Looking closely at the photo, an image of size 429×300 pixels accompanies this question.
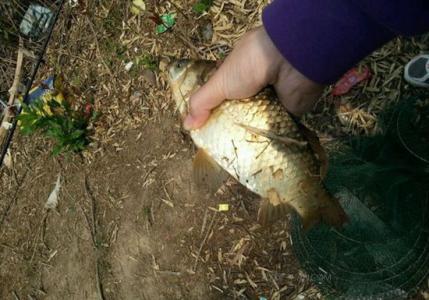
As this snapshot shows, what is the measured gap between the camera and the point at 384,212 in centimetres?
206

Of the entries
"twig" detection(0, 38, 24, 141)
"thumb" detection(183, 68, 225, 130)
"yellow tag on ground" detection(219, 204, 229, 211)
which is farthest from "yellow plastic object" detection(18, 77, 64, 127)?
"thumb" detection(183, 68, 225, 130)

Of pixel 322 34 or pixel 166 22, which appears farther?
pixel 166 22

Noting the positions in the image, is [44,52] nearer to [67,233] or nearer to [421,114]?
[67,233]

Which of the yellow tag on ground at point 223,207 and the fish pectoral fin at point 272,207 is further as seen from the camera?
the yellow tag on ground at point 223,207

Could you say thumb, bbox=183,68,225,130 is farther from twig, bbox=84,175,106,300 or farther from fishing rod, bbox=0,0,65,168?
fishing rod, bbox=0,0,65,168

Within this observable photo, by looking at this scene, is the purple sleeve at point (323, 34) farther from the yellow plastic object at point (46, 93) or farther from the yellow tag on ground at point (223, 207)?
the yellow plastic object at point (46, 93)

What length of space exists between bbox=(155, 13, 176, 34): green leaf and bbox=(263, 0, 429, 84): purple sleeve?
166cm

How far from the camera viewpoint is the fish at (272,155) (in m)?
1.56

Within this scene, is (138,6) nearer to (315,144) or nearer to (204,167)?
(204,167)

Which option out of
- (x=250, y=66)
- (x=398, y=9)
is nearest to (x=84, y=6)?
(x=250, y=66)

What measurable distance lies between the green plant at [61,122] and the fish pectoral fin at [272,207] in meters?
1.88

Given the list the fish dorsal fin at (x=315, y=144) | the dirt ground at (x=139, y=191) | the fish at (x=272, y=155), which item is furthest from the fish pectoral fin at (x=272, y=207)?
the dirt ground at (x=139, y=191)

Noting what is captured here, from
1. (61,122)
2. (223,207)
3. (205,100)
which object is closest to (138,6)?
(61,122)

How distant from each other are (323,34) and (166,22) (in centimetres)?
184
